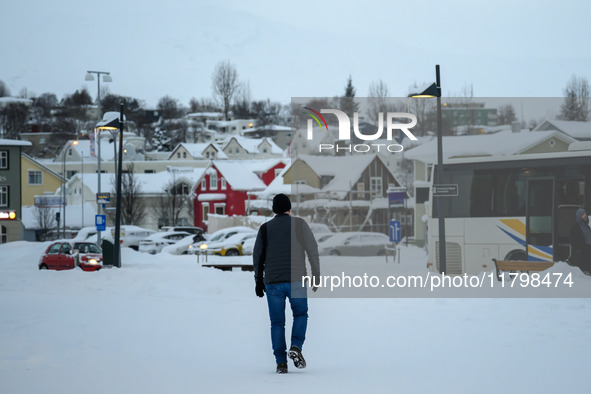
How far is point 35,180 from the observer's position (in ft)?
268

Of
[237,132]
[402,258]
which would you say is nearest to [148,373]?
[402,258]

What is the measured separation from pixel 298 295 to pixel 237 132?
158 m

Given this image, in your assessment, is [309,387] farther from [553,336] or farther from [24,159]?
[24,159]

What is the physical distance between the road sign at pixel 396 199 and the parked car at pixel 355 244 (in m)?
0.93

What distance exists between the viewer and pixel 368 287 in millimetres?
16641

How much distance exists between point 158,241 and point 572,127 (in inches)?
1186

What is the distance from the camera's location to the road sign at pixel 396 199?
1922 centimetres

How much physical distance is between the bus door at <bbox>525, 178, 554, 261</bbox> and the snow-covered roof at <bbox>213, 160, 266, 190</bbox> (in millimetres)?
53064

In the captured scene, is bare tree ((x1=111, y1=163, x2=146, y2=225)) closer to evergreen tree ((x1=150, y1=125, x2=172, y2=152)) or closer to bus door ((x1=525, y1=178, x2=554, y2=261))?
bus door ((x1=525, y1=178, x2=554, y2=261))

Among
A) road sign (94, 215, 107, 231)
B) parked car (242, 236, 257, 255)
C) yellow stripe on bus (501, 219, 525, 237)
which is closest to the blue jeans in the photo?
yellow stripe on bus (501, 219, 525, 237)

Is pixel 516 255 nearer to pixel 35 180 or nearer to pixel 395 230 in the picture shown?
pixel 395 230

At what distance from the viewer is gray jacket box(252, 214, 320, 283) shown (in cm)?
767

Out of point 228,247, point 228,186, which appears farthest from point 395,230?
point 228,186

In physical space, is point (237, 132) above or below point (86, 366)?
above
